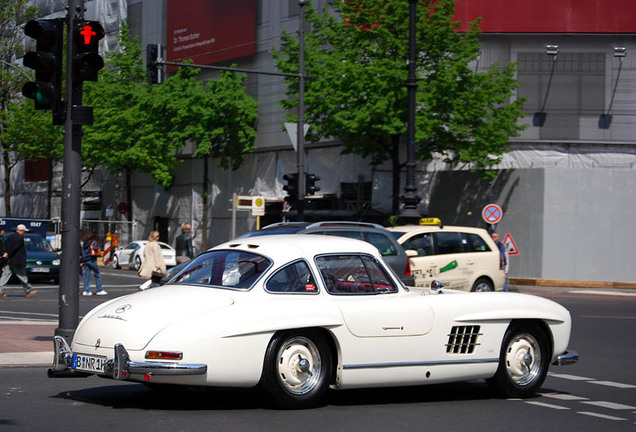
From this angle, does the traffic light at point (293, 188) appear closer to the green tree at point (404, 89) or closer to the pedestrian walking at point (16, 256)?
the green tree at point (404, 89)

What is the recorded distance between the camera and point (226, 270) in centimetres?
962

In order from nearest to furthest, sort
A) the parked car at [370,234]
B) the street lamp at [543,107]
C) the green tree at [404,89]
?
1. the parked car at [370,234]
2. the green tree at [404,89]
3. the street lamp at [543,107]

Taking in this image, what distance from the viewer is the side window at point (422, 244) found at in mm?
22266

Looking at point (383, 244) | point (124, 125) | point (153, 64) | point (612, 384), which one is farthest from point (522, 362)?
point (124, 125)

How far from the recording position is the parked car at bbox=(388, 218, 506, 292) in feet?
72.7

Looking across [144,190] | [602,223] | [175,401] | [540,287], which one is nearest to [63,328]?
[175,401]

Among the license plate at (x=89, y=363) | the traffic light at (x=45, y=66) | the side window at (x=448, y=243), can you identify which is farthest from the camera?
the side window at (x=448, y=243)

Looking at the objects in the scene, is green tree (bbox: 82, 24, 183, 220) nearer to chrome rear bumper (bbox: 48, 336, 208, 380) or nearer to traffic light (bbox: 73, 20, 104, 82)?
traffic light (bbox: 73, 20, 104, 82)

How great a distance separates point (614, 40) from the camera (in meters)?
40.5

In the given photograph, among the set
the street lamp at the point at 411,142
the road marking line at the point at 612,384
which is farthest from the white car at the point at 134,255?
the road marking line at the point at 612,384

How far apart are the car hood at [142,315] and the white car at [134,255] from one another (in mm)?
36162

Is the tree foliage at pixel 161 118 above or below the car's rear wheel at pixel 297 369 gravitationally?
above

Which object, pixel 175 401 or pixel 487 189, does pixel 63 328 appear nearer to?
pixel 175 401

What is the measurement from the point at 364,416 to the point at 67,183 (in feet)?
16.7
